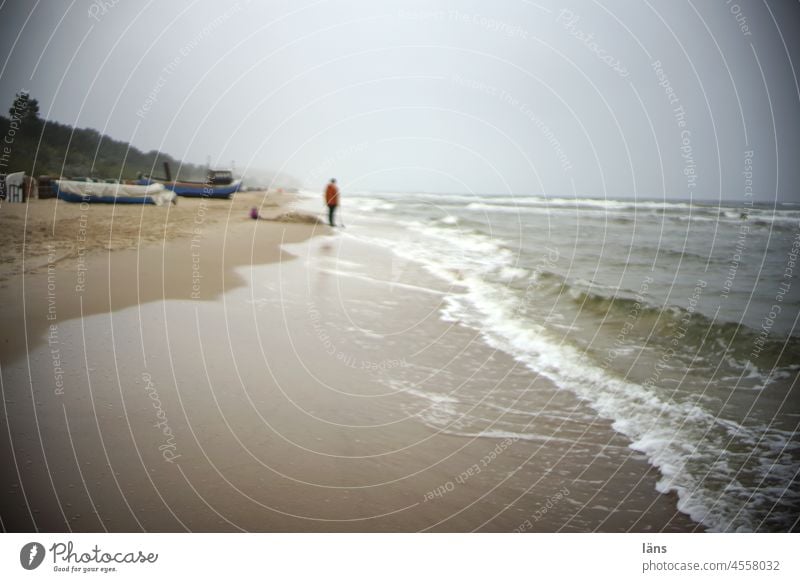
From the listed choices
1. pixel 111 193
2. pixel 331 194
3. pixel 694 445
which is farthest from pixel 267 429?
pixel 111 193

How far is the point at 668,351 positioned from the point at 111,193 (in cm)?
2098

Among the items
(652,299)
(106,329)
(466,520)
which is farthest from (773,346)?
(106,329)

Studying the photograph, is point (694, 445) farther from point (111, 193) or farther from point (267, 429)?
point (111, 193)

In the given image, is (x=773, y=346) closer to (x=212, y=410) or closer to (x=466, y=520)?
(x=466, y=520)

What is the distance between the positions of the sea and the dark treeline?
5005 mm

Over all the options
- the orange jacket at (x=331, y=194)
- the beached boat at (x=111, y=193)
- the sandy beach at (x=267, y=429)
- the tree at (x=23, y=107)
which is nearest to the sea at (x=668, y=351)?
the sandy beach at (x=267, y=429)

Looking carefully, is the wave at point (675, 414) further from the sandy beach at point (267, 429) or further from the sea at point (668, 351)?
the sandy beach at point (267, 429)

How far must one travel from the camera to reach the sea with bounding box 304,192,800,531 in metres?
3.31

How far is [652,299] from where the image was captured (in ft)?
27.2

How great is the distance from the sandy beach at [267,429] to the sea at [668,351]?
258mm

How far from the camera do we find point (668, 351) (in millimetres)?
5969

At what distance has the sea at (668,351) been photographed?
130 inches

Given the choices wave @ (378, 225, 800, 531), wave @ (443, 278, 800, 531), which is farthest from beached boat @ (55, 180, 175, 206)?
wave @ (443, 278, 800, 531)
